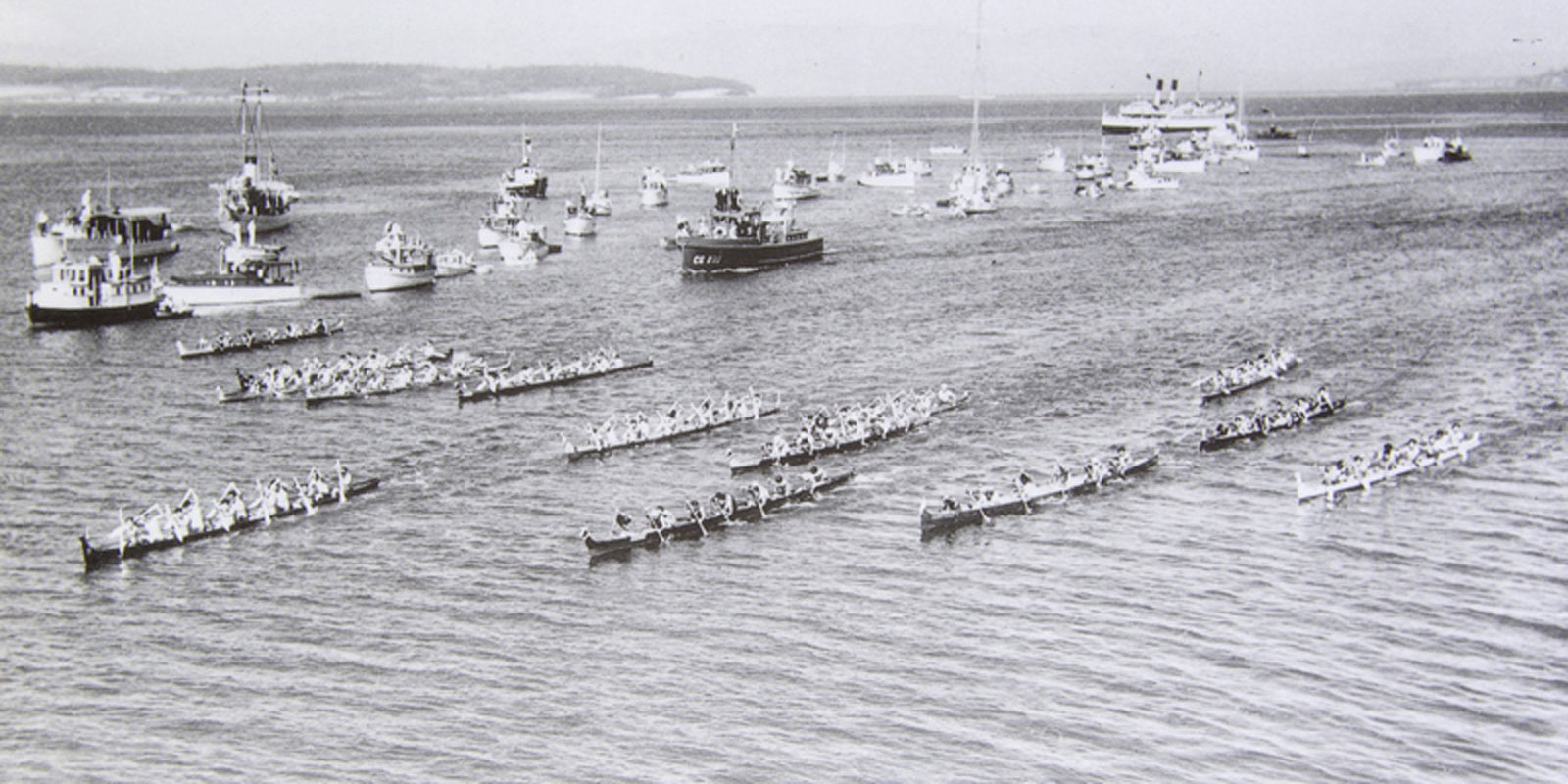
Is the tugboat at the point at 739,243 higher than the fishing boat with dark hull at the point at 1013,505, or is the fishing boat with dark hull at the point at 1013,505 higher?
the tugboat at the point at 739,243

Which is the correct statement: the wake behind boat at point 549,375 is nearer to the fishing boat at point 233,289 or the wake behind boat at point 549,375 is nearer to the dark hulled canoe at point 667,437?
the dark hulled canoe at point 667,437

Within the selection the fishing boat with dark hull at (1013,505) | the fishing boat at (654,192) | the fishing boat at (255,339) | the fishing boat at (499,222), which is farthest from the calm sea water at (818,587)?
the fishing boat at (654,192)

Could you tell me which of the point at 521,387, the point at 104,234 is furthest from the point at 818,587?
the point at 104,234

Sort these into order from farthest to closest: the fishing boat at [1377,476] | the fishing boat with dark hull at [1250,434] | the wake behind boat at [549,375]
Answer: the wake behind boat at [549,375], the fishing boat with dark hull at [1250,434], the fishing boat at [1377,476]

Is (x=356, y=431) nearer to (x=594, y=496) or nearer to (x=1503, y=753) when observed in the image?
(x=594, y=496)

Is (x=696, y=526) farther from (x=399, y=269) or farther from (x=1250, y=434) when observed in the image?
(x=399, y=269)

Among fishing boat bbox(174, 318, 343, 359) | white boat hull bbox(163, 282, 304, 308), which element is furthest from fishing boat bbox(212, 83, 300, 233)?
fishing boat bbox(174, 318, 343, 359)

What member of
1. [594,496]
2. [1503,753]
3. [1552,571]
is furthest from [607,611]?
[1552,571]
